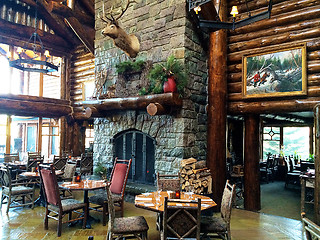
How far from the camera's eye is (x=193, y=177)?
19.6ft

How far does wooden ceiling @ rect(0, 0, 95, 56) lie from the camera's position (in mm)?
10852

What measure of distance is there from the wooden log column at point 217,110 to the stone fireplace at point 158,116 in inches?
10.5

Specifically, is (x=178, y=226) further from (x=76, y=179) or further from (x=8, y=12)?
(x=8, y=12)

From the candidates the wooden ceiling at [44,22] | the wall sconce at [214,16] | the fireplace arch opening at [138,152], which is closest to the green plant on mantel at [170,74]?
the wall sconce at [214,16]

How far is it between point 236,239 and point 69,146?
9663mm

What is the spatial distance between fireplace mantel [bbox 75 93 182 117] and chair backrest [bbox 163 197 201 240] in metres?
2.85

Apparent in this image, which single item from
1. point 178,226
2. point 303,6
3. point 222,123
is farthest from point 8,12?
point 178,226

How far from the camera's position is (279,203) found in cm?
716

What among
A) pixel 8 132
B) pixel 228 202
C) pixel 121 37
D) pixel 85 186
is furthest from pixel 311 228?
pixel 8 132

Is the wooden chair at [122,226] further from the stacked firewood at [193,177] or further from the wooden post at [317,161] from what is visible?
the wooden post at [317,161]

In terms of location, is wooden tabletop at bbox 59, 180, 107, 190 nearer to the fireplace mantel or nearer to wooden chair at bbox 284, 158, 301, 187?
the fireplace mantel

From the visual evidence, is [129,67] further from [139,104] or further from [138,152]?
[138,152]

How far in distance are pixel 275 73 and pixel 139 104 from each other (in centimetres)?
328

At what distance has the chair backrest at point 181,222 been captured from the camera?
3266 millimetres
